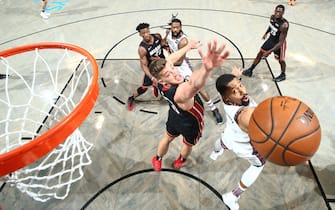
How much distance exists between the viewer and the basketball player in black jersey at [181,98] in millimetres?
1800

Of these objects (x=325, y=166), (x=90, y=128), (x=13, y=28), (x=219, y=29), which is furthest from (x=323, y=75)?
(x=13, y=28)

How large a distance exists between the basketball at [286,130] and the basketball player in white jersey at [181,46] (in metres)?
1.78

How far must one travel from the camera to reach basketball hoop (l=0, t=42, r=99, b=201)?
2004mm

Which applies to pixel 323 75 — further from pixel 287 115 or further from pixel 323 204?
pixel 287 115

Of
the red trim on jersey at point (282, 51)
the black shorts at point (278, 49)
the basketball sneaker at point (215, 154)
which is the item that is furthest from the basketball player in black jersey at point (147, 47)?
the red trim on jersey at point (282, 51)

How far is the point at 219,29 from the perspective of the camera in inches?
246

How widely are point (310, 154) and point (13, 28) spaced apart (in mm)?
7363

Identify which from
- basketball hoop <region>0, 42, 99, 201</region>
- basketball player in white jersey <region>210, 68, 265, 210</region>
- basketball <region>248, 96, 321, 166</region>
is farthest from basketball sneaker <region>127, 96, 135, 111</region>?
basketball <region>248, 96, 321, 166</region>

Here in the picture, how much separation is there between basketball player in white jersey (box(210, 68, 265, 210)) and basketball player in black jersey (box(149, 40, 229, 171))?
0.98ft

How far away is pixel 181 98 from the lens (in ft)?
6.82

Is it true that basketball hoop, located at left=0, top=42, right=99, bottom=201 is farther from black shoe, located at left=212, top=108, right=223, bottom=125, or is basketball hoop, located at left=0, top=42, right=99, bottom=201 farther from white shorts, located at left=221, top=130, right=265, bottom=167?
black shoe, located at left=212, top=108, right=223, bottom=125

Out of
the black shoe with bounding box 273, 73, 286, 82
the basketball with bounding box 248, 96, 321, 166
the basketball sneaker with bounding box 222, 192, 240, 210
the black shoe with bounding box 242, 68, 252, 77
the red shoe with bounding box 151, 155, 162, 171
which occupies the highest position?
the basketball with bounding box 248, 96, 321, 166

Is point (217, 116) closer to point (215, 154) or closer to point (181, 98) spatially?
point (215, 154)

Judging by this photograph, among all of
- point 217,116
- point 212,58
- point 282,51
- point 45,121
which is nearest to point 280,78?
point 282,51
